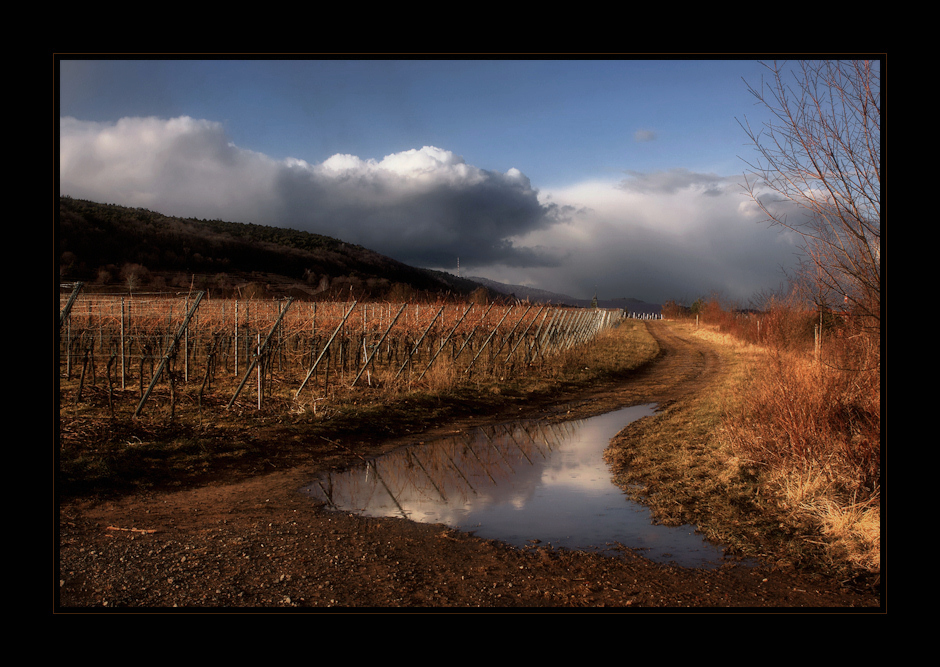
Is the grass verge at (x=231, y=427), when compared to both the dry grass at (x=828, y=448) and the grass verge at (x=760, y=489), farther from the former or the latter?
the dry grass at (x=828, y=448)

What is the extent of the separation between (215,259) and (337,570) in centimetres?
5466

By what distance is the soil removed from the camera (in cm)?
393

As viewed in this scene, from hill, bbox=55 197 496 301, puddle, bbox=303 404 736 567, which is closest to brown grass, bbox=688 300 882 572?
puddle, bbox=303 404 736 567

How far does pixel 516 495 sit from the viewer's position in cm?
665

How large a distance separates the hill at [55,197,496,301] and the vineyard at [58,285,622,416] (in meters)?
13.9

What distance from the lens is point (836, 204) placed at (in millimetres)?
4770

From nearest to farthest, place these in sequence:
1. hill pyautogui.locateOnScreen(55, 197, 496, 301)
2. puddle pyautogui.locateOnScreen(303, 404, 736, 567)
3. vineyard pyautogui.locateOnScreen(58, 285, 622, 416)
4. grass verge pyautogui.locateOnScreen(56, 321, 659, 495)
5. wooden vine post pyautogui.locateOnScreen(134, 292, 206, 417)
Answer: puddle pyautogui.locateOnScreen(303, 404, 736, 567), grass verge pyautogui.locateOnScreen(56, 321, 659, 495), wooden vine post pyautogui.locateOnScreen(134, 292, 206, 417), vineyard pyautogui.locateOnScreen(58, 285, 622, 416), hill pyautogui.locateOnScreen(55, 197, 496, 301)

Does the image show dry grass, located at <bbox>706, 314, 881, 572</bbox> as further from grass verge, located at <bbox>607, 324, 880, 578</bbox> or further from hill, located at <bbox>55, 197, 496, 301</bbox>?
hill, located at <bbox>55, 197, 496, 301</bbox>

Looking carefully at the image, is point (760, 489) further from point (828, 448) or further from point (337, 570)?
point (337, 570)

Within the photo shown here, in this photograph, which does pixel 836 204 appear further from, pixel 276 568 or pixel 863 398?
pixel 276 568

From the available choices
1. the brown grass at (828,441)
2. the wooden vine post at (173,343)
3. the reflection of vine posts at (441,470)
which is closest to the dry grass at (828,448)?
the brown grass at (828,441)

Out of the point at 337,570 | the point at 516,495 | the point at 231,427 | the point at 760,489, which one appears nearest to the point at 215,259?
the point at 231,427
